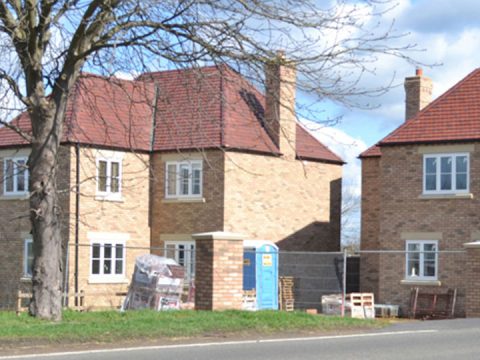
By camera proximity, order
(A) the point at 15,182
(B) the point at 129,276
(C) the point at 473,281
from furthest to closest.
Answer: (A) the point at 15,182 → (B) the point at 129,276 → (C) the point at 473,281

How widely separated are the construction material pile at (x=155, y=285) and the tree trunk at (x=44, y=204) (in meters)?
9.43

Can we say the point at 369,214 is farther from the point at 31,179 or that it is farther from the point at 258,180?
the point at 31,179

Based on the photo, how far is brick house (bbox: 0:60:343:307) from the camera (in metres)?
33.6

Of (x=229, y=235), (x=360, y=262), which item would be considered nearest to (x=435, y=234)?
(x=360, y=262)

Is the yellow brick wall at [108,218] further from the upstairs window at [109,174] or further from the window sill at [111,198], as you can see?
the upstairs window at [109,174]

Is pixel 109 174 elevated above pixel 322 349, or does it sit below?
above

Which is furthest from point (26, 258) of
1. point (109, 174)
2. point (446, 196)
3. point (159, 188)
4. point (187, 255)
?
point (446, 196)

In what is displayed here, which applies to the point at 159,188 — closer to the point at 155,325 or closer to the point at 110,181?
the point at 110,181

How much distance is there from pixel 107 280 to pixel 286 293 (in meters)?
6.22

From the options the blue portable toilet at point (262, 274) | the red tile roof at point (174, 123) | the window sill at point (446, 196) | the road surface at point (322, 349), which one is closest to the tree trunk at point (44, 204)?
the road surface at point (322, 349)

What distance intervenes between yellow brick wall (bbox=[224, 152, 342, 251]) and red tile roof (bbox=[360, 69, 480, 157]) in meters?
4.46

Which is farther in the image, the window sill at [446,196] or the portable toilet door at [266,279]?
the portable toilet door at [266,279]

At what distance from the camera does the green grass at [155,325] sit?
14.7m

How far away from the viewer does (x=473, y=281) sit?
22.6 meters
